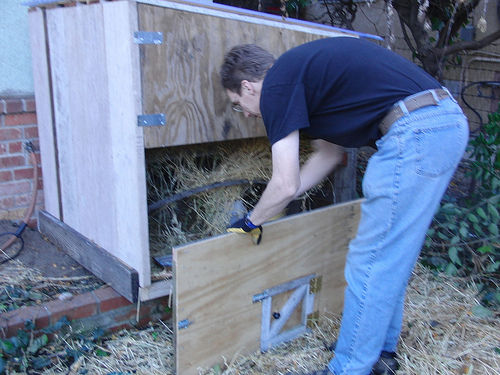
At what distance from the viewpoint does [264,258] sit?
2.43m

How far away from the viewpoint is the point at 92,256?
2.73 metres

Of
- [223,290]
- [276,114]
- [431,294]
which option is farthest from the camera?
[431,294]

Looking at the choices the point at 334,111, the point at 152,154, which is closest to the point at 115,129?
the point at 152,154

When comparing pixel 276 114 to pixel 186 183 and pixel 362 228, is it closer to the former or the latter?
pixel 362 228

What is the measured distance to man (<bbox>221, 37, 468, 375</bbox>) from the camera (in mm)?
1976

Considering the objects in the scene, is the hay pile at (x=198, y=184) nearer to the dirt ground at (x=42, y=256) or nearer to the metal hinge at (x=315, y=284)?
the dirt ground at (x=42, y=256)

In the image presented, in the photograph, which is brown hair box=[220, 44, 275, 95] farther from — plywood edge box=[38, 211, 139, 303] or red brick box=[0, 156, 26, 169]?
red brick box=[0, 156, 26, 169]

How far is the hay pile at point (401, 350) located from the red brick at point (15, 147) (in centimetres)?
136

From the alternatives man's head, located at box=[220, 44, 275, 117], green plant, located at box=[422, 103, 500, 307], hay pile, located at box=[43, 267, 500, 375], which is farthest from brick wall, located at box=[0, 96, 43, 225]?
green plant, located at box=[422, 103, 500, 307]

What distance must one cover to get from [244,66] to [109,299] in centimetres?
140

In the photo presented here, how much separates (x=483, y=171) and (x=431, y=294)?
3.08 ft

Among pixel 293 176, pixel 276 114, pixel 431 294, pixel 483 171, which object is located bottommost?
pixel 431 294

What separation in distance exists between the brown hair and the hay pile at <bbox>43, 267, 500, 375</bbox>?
4.40ft

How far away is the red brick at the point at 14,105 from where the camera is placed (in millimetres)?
3021
